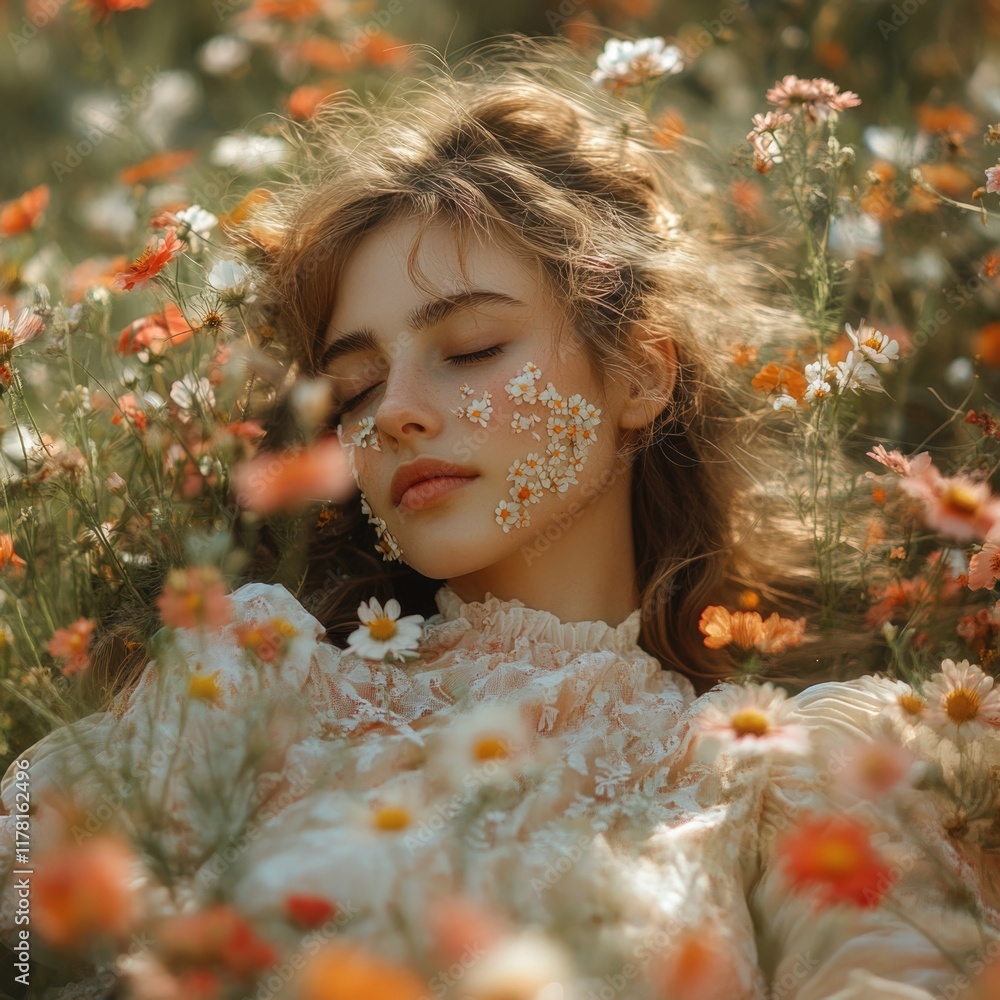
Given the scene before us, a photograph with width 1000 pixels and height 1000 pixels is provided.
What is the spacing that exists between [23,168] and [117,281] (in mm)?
1143

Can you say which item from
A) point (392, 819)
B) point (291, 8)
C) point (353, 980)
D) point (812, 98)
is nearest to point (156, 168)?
point (291, 8)

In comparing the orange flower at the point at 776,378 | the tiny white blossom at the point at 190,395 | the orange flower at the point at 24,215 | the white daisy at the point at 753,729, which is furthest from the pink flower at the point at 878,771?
the orange flower at the point at 24,215

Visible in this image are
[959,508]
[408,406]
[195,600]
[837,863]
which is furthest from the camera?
[408,406]

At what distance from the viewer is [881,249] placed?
88.4 inches

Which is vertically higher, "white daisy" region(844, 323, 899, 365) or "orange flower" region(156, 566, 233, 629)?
"orange flower" region(156, 566, 233, 629)

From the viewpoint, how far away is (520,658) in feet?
5.22

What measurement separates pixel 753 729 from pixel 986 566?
499 mm

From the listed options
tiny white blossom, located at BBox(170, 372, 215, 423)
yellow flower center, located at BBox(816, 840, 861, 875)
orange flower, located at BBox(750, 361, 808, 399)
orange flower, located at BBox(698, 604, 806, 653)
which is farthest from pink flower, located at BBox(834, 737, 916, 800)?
tiny white blossom, located at BBox(170, 372, 215, 423)

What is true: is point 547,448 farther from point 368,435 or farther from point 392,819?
point 392,819

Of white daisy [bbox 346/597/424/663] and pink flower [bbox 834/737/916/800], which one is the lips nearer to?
white daisy [bbox 346/597/424/663]

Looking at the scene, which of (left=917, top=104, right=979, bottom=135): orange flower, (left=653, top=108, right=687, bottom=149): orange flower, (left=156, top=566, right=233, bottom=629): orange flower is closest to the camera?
(left=156, top=566, right=233, bottom=629): orange flower

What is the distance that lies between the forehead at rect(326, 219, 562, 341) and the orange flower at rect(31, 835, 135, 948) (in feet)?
2.89

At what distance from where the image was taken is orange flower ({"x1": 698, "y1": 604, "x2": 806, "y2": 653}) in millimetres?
1602

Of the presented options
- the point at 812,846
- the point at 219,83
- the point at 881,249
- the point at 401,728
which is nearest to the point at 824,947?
the point at 812,846
